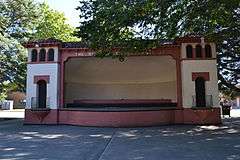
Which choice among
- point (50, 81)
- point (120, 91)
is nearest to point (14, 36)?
point (50, 81)

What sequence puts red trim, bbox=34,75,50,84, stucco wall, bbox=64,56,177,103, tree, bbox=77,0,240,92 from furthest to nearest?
stucco wall, bbox=64,56,177,103, red trim, bbox=34,75,50,84, tree, bbox=77,0,240,92

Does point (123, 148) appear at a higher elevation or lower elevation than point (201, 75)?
lower

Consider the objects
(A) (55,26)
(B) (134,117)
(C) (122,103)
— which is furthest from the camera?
(A) (55,26)

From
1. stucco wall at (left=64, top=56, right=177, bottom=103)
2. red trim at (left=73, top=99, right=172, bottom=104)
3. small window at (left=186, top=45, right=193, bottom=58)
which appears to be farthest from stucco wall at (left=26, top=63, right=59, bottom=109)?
small window at (left=186, top=45, right=193, bottom=58)

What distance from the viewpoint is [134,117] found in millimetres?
19906

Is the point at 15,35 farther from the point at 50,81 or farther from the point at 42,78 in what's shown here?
the point at 50,81

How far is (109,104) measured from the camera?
1034 inches

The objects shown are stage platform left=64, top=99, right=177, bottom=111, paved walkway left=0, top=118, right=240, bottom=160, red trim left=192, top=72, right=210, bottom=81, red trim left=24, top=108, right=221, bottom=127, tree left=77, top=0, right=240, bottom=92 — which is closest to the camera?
paved walkway left=0, top=118, right=240, bottom=160

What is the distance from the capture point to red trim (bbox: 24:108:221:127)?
19875 mm

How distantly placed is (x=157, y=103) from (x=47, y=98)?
7960 millimetres

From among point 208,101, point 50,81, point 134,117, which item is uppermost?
point 50,81

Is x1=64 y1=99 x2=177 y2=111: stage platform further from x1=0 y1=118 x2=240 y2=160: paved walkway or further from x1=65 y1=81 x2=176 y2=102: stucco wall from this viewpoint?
x1=0 y1=118 x2=240 y2=160: paved walkway

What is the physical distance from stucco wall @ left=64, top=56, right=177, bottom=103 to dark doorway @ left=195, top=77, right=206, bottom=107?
4.93m

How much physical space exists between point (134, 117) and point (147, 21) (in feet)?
23.6
